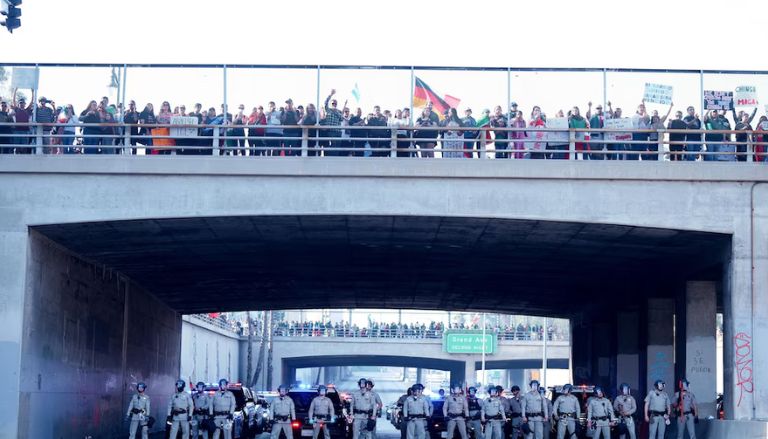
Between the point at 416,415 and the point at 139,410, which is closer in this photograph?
the point at 139,410

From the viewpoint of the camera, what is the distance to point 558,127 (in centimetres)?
2514

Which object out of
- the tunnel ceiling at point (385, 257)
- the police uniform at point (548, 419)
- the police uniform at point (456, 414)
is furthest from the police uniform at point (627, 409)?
the police uniform at point (456, 414)

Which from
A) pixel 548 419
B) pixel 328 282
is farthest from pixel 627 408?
pixel 328 282

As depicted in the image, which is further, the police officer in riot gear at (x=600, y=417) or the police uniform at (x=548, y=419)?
the police uniform at (x=548, y=419)

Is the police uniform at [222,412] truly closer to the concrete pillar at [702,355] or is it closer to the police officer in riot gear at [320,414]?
the police officer in riot gear at [320,414]

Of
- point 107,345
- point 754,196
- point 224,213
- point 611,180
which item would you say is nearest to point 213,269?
point 107,345

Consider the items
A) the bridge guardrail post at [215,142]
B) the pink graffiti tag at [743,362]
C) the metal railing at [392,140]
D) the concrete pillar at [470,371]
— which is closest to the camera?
the pink graffiti tag at [743,362]

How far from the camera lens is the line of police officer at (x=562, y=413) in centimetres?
2572

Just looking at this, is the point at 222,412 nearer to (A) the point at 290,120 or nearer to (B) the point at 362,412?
(B) the point at 362,412

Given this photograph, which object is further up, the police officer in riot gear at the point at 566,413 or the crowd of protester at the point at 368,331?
the crowd of protester at the point at 368,331

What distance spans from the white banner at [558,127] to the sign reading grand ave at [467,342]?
4788cm

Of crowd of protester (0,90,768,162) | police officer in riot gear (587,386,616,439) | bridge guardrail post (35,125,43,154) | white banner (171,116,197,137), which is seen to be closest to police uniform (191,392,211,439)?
crowd of protester (0,90,768,162)

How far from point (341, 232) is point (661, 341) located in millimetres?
12249

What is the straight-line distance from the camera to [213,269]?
106 ft
